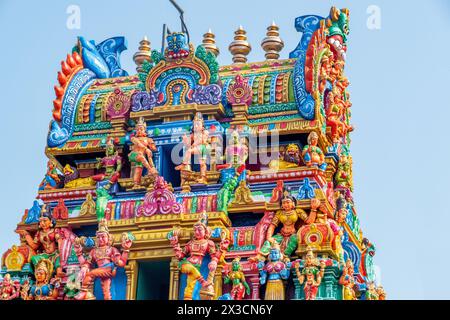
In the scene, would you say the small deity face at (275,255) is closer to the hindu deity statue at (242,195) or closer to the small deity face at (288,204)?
the small deity face at (288,204)

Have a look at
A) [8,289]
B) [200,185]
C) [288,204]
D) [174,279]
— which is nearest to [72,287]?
[8,289]

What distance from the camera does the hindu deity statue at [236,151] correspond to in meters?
26.4

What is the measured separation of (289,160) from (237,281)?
2.74 m

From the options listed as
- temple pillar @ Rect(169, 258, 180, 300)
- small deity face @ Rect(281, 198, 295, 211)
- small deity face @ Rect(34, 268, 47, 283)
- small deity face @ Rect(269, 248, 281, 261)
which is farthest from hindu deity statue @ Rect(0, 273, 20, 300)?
small deity face @ Rect(281, 198, 295, 211)

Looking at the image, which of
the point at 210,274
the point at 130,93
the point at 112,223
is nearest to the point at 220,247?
the point at 210,274

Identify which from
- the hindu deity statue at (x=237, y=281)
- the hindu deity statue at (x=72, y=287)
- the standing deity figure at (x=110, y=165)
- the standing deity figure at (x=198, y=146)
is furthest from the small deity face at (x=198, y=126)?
the hindu deity statue at (x=72, y=287)

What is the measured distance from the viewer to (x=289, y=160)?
26609mm

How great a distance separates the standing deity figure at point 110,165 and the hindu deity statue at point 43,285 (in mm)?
1847

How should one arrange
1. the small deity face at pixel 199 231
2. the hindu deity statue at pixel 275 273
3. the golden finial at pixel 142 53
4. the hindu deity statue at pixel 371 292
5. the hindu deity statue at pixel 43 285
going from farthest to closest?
the golden finial at pixel 142 53
the hindu deity statue at pixel 371 292
the hindu deity statue at pixel 43 285
the small deity face at pixel 199 231
the hindu deity statue at pixel 275 273

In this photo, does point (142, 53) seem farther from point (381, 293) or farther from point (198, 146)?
point (381, 293)

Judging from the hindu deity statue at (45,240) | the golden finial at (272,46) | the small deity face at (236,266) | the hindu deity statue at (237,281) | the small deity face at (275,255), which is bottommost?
the hindu deity statue at (237,281)

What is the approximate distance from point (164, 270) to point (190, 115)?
298 cm

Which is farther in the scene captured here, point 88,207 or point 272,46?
point 272,46
